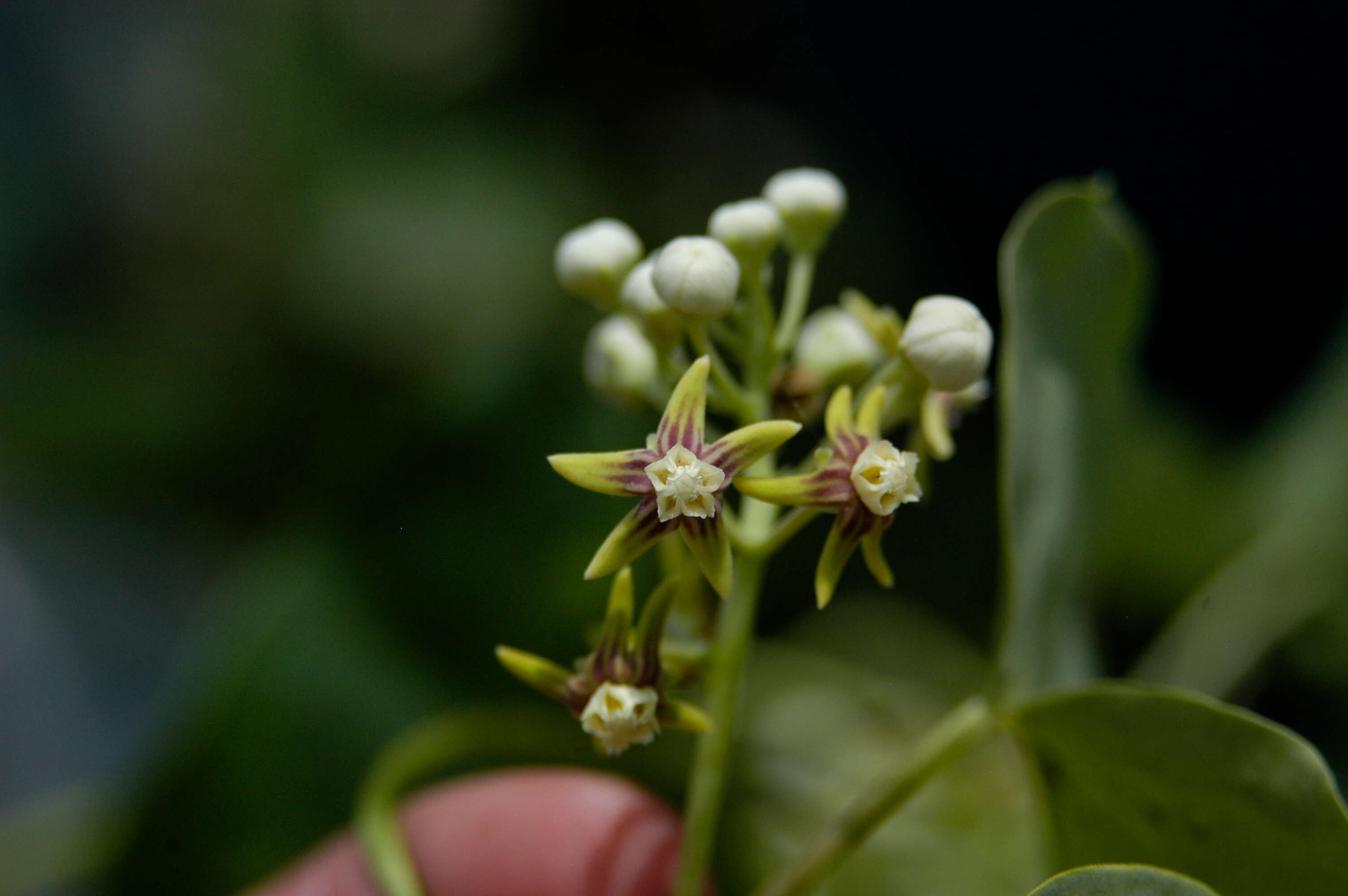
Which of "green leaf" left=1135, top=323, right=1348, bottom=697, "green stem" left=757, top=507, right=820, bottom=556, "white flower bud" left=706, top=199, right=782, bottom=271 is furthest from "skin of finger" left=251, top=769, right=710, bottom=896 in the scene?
"green leaf" left=1135, top=323, right=1348, bottom=697

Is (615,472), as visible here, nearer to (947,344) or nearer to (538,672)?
A: (538,672)

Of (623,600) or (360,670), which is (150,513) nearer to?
(360,670)

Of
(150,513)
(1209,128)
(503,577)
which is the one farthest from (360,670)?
(1209,128)

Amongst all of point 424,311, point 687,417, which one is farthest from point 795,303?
point 424,311

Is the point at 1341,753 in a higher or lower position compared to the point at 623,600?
lower

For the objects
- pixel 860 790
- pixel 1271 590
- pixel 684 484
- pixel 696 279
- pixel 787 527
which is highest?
pixel 696 279
